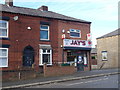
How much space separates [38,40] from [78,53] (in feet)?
18.0

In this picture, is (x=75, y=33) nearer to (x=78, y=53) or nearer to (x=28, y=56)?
(x=78, y=53)

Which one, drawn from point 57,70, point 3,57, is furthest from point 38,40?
point 3,57

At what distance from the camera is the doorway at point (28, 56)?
1869 centimetres

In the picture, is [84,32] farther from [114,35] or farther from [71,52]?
[114,35]

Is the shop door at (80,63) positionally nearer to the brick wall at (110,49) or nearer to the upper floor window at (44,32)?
the upper floor window at (44,32)

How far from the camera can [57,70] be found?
62.5ft

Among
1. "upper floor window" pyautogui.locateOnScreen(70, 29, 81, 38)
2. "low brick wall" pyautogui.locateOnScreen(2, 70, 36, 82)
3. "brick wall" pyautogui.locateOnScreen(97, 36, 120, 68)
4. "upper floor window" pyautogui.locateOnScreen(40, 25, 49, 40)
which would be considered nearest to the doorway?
"low brick wall" pyautogui.locateOnScreen(2, 70, 36, 82)

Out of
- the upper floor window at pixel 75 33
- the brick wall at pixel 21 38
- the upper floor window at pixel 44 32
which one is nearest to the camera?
the brick wall at pixel 21 38

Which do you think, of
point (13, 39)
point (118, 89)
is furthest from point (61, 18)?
point (118, 89)

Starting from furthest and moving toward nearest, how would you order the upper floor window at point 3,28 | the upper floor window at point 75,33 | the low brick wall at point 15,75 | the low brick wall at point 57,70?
the upper floor window at point 75,33 < the low brick wall at point 57,70 < the upper floor window at point 3,28 < the low brick wall at point 15,75

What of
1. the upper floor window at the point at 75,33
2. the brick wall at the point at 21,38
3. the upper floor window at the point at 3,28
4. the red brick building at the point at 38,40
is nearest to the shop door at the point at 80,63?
the red brick building at the point at 38,40

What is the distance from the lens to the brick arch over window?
61.3ft

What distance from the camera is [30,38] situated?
19.2 m

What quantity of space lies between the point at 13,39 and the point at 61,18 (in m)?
6.21
